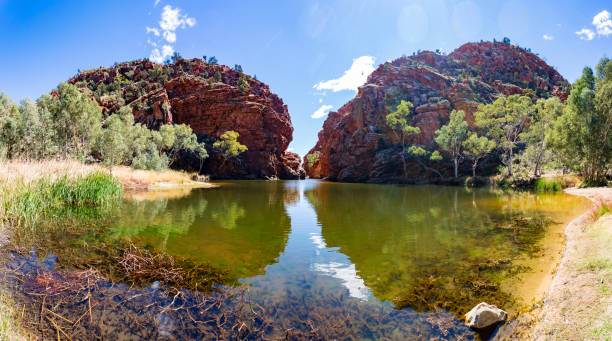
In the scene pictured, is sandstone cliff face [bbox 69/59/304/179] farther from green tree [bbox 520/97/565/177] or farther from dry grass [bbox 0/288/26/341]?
dry grass [bbox 0/288/26/341]

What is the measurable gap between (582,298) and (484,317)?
169cm

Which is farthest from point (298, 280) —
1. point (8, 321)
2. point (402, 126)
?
point (402, 126)

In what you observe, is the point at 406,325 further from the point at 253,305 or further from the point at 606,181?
the point at 606,181

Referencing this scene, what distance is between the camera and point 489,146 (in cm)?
4212

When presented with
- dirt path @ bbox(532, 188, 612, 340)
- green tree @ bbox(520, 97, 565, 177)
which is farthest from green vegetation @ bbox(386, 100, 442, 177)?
A: dirt path @ bbox(532, 188, 612, 340)

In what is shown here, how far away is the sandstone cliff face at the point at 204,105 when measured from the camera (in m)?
64.6

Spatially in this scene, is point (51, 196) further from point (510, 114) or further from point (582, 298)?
point (510, 114)

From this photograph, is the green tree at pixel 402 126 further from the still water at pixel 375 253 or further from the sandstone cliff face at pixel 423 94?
the still water at pixel 375 253

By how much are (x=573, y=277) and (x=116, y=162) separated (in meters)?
41.6

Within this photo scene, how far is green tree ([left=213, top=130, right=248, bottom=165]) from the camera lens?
66.1 m

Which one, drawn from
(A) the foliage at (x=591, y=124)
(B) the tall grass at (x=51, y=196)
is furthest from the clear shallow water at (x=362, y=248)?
(A) the foliage at (x=591, y=124)

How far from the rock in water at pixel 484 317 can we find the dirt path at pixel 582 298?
1.35ft

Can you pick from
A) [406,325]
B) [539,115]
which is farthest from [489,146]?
[406,325]

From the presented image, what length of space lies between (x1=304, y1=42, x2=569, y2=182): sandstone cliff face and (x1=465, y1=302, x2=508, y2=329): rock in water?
5244 centimetres
